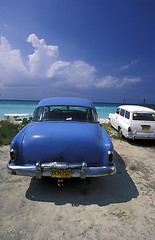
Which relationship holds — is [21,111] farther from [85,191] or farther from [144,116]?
[85,191]

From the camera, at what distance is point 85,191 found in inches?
110

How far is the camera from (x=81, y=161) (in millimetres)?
2510

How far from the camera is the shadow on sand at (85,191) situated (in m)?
2.54

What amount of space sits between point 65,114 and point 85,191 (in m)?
1.95

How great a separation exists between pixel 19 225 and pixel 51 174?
83cm

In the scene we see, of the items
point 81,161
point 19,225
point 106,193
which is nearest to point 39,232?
point 19,225

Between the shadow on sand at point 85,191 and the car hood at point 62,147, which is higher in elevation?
the car hood at point 62,147

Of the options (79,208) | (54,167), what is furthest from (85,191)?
(54,167)

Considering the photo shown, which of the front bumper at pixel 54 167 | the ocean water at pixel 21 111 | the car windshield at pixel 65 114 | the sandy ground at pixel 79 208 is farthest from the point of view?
the ocean water at pixel 21 111

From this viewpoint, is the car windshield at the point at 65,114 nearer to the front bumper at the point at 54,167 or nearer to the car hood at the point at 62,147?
the car hood at the point at 62,147

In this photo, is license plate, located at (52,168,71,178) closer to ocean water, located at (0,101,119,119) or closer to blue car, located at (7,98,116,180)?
blue car, located at (7,98,116,180)

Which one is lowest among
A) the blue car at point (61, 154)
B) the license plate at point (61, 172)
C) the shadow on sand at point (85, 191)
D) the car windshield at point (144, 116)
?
the shadow on sand at point (85, 191)

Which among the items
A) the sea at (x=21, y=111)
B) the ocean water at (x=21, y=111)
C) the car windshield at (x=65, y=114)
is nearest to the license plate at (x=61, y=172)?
the car windshield at (x=65, y=114)

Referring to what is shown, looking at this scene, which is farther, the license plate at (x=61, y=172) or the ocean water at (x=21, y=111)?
the ocean water at (x=21, y=111)
